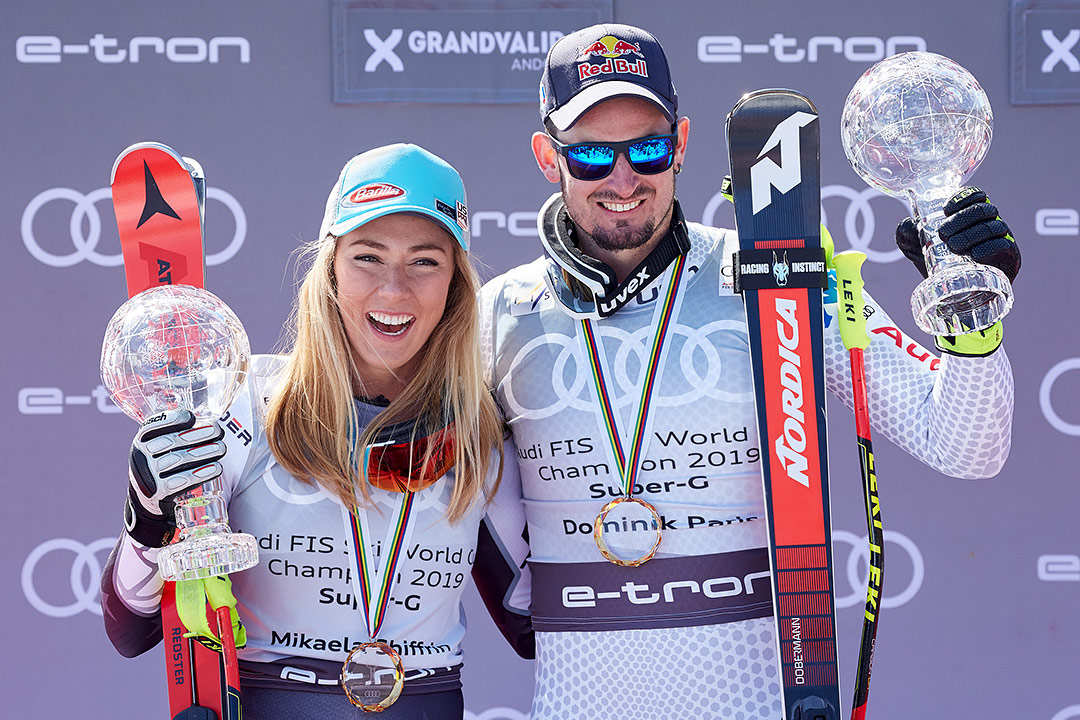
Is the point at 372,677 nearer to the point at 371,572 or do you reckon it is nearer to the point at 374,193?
the point at 371,572

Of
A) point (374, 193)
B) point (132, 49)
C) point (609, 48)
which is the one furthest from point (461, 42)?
point (374, 193)

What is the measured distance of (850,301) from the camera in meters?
2.12

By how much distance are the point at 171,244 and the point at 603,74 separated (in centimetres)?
96

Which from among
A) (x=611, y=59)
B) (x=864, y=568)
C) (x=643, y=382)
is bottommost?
(x=864, y=568)

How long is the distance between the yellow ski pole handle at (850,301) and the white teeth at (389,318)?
859mm

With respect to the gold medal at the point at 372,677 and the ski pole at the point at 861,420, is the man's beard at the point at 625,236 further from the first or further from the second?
the gold medal at the point at 372,677

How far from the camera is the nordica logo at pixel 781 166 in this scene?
7.07 ft

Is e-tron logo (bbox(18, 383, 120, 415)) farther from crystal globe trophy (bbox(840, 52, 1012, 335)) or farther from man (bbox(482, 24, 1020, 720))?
crystal globe trophy (bbox(840, 52, 1012, 335))

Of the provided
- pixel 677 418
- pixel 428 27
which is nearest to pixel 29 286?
pixel 428 27

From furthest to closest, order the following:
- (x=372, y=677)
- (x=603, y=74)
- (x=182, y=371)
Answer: (x=603, y=74), (x=372, y=677), (x=182, y=371)

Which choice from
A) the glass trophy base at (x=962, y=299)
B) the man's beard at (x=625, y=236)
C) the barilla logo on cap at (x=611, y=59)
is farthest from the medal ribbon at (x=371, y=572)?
the glass trophy base at (x=962, y=299)

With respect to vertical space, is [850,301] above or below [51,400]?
above

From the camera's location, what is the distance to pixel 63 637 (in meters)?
3.85

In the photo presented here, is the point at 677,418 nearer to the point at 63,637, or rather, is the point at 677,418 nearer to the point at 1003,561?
the point at 1003,561
